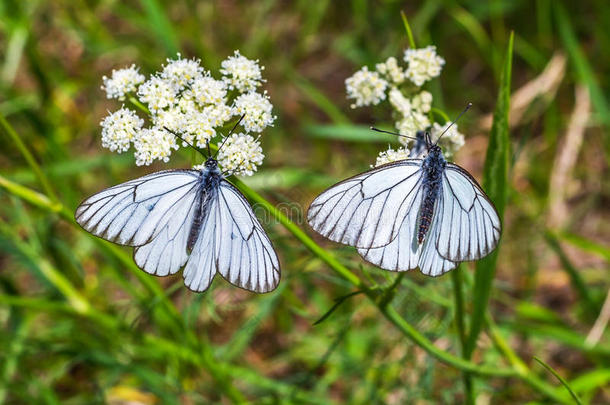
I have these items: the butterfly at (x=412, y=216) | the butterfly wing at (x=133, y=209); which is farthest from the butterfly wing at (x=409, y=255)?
the butterfly wing at (x=133, y=209)

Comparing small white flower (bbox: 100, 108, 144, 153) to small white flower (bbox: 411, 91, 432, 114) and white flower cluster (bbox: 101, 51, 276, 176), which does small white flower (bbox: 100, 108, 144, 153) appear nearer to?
white flower cluster (bbox: 101, 51, 276, 176)

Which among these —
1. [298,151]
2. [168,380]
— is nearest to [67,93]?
[298,151]

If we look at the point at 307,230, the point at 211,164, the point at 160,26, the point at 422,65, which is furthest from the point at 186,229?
the point at 160,26

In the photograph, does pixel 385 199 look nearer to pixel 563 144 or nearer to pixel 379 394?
pixel 379 394

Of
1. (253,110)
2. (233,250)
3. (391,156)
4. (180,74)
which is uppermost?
(180,74)

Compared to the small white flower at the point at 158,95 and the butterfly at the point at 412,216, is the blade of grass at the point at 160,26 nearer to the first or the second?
the small white flower at the point at 158,95

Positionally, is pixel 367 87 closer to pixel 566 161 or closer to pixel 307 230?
pixel 307 230
